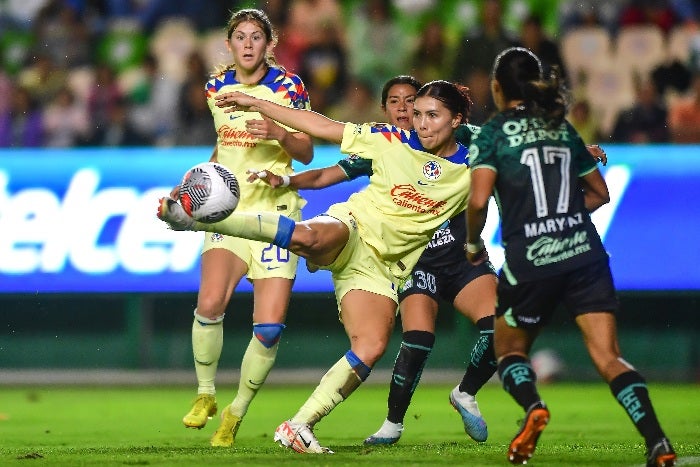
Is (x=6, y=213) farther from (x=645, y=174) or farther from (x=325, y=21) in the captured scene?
(x=645, y=174)

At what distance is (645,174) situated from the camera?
13.0m

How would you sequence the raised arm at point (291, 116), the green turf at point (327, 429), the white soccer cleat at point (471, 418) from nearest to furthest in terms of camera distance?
the green turf at point (327, 429) < the raised arm at point (291, 116) < the white soccer cleat at point (471, 418)

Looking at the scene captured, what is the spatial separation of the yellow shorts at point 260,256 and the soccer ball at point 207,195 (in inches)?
48.9

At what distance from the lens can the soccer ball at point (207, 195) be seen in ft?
21.4

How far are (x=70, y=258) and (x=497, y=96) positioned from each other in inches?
304

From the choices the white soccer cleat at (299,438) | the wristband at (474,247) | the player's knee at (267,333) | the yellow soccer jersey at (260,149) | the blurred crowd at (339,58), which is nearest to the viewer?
the wristband at (474,247)

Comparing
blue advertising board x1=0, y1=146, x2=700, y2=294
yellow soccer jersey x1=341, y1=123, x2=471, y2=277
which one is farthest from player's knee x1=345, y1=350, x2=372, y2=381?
blue advertising board x1=0, y1=146, x2=700, y2=294

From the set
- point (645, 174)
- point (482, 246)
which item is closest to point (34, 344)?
point (645, 174)

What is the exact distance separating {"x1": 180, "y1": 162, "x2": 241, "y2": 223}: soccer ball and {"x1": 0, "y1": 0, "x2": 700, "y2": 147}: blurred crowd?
23.7 ft

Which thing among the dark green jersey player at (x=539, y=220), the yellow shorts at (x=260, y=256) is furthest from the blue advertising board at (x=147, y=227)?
the dark green jersey player at (x=539, y=220)

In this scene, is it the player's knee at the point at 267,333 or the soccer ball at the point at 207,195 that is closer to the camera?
the soccer ball at the point at 207,195

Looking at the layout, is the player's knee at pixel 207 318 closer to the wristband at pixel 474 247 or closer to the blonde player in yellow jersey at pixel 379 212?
the blonde player in yellow jersey at pixel 379 212

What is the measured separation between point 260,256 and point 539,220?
235 cm

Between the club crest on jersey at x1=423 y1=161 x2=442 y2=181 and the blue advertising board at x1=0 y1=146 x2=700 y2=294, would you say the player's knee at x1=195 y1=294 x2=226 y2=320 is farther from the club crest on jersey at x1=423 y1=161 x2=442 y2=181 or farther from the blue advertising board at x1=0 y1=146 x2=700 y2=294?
the blue advertising board at x1=0 y1=146 x2=700 y2=294
